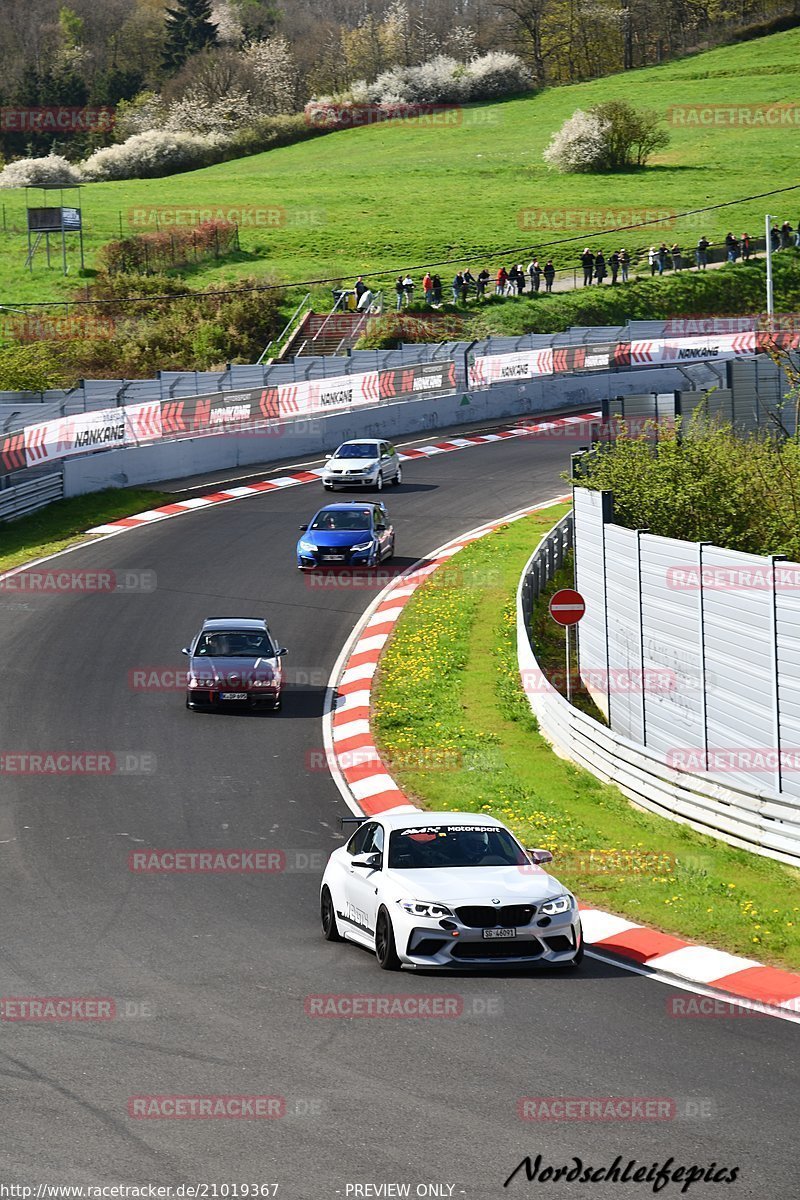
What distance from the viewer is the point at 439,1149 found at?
8.49 metres

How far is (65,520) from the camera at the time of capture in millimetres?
36969

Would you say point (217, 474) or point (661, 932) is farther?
point (217, 474)

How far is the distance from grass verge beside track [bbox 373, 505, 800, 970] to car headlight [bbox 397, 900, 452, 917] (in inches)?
108

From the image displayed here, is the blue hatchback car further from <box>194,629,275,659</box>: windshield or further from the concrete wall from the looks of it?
the concrete wall

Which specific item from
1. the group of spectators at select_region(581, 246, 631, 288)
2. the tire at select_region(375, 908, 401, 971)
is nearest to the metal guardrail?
the tire at select_region(375, 908, 401, 971)

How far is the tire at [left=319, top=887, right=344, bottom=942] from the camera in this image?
13.9 metres

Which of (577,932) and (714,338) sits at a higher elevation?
(714,338)

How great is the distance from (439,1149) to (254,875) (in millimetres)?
7960

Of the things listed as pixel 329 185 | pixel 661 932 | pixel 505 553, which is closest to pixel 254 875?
pixel 661 932

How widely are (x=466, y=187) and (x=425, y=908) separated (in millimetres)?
103415

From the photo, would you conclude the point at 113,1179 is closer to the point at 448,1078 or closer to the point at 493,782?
the point at 448,1078

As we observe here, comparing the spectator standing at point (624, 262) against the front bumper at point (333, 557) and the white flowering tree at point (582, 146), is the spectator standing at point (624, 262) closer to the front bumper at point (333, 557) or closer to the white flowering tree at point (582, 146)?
the white flowering tree at point (582, 146)

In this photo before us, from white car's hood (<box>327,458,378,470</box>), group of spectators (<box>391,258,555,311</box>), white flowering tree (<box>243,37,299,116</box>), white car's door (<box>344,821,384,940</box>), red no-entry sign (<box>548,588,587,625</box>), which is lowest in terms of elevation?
white car's door (<box>344,821,384,940</box>)

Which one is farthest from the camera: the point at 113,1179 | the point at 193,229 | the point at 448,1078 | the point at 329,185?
the point at 329,185
